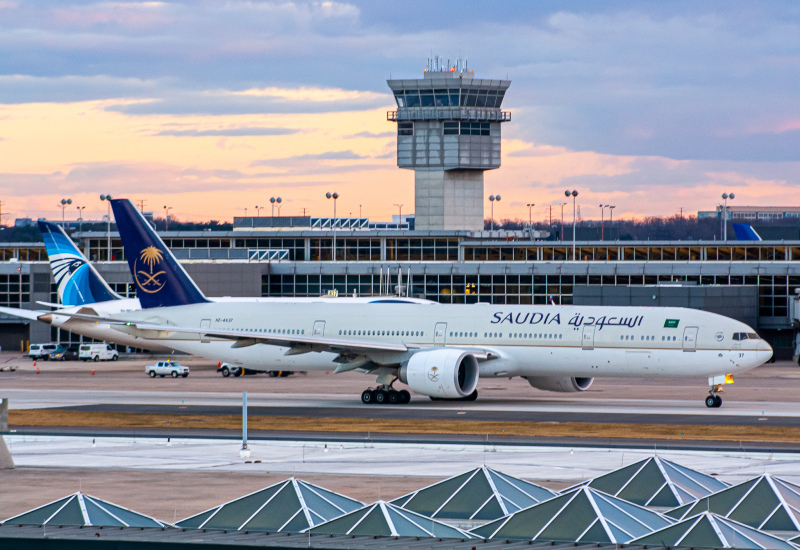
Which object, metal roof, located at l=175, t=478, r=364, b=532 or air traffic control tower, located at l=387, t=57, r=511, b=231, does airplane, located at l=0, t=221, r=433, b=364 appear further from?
air traffic control tower, located at l=387, t=57, r=511, b=231

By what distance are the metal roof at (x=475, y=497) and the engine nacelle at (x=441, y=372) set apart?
2847cm

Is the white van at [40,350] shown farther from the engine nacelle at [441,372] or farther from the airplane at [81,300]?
the engine nacelle at [441,372]

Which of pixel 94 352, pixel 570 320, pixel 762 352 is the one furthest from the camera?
pixel 94 352

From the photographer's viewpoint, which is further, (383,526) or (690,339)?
(690,339)

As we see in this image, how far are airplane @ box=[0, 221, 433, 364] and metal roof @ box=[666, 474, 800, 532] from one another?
146 ft

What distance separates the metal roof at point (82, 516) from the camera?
17.7 m

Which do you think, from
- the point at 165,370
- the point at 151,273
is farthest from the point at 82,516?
the point at 165,370

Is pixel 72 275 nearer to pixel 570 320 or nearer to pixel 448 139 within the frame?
pixel 570 320

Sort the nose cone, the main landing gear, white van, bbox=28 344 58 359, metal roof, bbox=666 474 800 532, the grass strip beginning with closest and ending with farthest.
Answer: metal roof, bbox=666 474 800 532, the grass strip, the nose cone, the main landing gear, white van, bbox=28 344 58 359

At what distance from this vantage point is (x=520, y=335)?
2087 inches

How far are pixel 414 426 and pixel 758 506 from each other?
24.7m

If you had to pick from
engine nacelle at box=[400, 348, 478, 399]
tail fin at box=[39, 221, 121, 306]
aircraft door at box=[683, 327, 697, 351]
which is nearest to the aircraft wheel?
engine nacelle at box=[400, 348, 478, 399]

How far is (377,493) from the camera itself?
28.5 m

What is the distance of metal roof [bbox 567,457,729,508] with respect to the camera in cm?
2411
